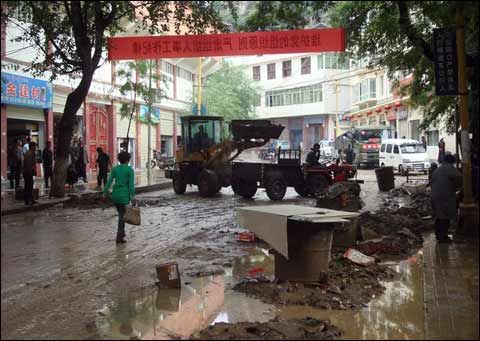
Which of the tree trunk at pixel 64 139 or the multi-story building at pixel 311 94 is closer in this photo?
the tree trunk at pixel 64 139

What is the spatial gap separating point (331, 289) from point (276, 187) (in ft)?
38.0

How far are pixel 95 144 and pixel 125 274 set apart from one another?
984 inches

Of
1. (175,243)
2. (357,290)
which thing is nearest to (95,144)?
(175,243)

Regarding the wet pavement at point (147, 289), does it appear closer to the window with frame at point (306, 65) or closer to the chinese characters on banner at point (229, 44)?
the chinese characters on banner at point (229, 44)

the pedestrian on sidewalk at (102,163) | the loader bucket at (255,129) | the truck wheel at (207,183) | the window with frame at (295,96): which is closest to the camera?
the loader bucket at (255,129)

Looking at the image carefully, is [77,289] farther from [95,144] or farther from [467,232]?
[95,144]

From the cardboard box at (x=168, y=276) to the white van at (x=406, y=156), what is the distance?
26.4 meters

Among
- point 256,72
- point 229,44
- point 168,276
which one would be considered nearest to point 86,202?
point 229,44

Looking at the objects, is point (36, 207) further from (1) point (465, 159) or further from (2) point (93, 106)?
(2) point (93, 106)

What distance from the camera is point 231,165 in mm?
19797

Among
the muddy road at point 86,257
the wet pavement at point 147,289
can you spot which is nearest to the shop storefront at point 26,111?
the muddy road at point 86,257

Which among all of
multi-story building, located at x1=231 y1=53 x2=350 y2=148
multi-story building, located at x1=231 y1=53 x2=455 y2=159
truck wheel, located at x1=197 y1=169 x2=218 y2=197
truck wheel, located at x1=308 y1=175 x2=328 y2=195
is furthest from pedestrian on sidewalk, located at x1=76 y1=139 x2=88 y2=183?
multi-story building, located at x1=231 y1=53 x2=350 y2=148

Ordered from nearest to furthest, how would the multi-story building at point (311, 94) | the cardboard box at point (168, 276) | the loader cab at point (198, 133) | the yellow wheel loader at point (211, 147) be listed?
the cardboard box at point (168, 276) → the yellow wheel loader at point (211, 147) → the loader cab at point (198, 133) → the multi-story building at point (311, 94)

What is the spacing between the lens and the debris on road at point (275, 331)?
16.9ft
